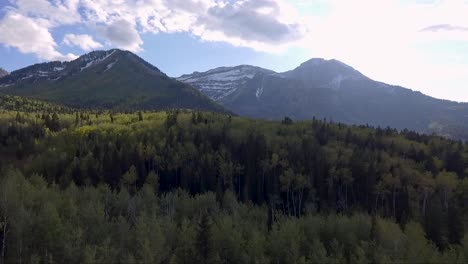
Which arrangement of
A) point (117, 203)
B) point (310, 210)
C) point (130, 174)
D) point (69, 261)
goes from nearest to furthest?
point (69, 261) < point (117, 203) < point (310, 210) < point (130, 174)

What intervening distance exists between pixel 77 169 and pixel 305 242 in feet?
314

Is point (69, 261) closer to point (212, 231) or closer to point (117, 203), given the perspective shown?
point (212, 231)

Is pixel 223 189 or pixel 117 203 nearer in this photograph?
pixel 117 203

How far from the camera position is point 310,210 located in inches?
5517

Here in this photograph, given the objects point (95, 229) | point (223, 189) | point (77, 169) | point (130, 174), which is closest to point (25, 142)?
point (77, 169)

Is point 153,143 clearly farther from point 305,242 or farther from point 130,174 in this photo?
point 305,242

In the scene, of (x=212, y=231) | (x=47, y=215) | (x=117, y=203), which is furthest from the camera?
(x=117, y=203)

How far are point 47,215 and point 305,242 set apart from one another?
51760mm

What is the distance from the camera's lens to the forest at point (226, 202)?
84.7 metres

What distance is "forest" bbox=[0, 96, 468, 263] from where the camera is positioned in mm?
84688

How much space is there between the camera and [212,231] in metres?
92.3

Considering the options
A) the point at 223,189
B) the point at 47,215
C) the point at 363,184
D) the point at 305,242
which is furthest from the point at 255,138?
the point at 47,215

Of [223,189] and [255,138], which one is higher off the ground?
[255,138]

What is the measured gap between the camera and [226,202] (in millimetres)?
135625
